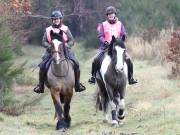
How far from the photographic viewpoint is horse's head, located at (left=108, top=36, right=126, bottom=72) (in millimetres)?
12891

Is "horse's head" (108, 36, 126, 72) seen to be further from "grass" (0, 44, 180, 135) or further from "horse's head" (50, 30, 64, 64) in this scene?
"grass" (0, 44, 180, 135)

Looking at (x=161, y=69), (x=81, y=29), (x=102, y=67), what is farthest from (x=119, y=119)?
(x=81, y=29)

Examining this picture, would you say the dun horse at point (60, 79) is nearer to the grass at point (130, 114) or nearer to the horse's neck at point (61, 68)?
the horse's neck at point (61, 68)

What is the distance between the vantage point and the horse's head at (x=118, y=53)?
12.9 meters

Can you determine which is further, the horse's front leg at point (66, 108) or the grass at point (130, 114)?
the horse's front leg at point (66, 108)

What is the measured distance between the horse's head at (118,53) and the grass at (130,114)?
1386 millimetres

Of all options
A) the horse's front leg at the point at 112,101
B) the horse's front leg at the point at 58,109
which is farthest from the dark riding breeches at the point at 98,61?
the horse's front leg at the point at 58,109

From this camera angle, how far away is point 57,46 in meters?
13.0

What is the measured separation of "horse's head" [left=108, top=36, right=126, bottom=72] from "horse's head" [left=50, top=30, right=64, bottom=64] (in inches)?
45.4

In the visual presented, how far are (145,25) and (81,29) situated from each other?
13.7 m

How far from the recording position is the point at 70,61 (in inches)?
540

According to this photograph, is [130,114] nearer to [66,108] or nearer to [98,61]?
[98,61]

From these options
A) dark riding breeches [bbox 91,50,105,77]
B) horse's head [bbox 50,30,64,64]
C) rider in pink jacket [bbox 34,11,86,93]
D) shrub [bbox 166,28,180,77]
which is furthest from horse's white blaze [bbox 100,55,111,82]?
shrub [bbox 166,28,180,77]

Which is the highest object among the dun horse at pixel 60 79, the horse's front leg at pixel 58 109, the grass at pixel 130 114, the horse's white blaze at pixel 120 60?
the horse's white blaze at pixel 120 60
